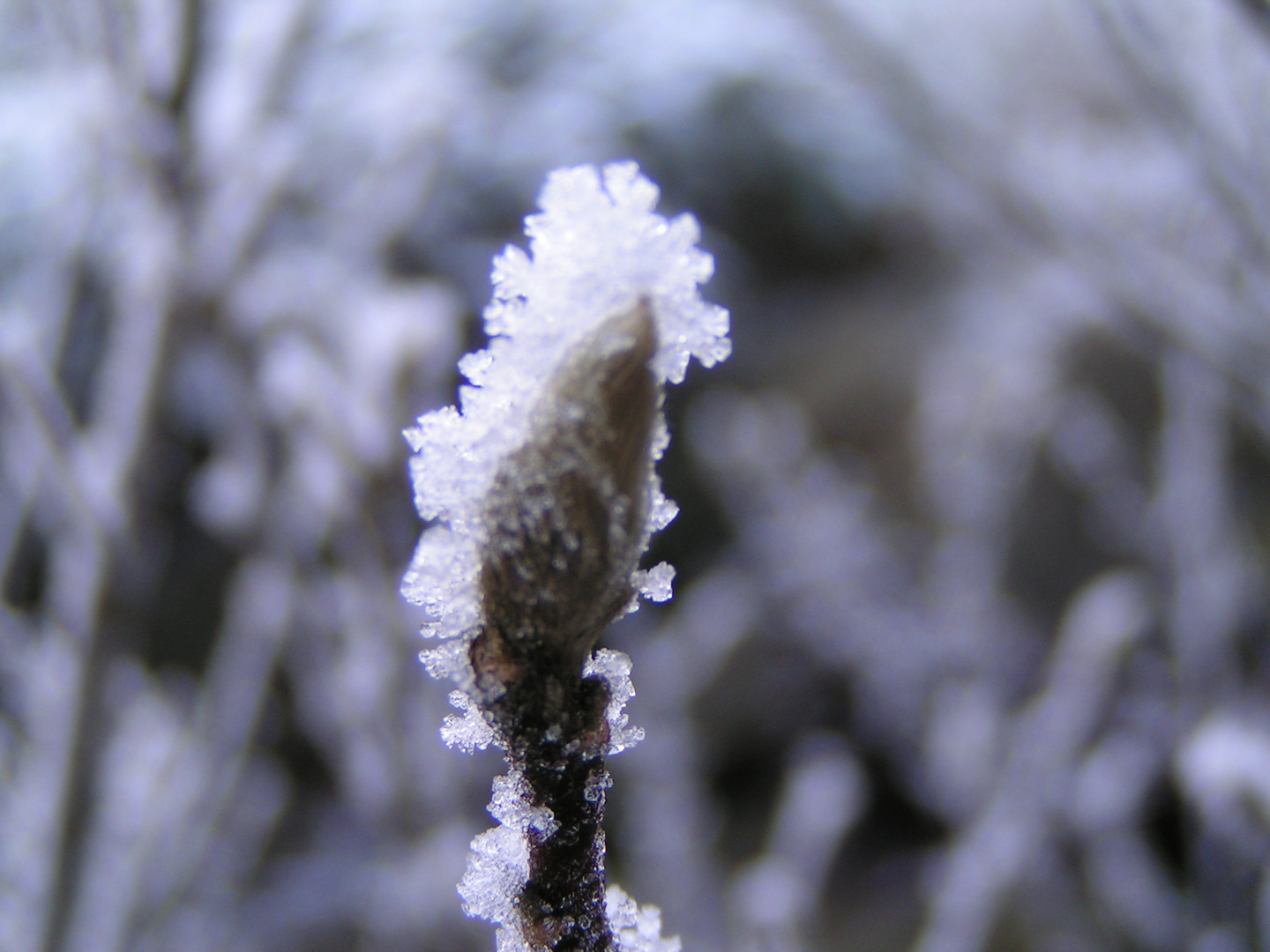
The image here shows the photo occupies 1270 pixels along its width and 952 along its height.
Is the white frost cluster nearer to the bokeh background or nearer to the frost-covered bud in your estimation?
the frost-covered bud

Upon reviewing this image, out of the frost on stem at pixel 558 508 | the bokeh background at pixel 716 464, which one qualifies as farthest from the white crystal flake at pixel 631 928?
the bokeh background at pixel 716 464

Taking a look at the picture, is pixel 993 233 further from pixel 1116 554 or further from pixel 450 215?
pixel 450 215

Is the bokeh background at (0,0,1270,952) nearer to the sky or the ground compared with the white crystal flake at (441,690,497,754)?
nearer to the sky

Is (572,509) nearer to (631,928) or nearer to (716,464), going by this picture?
(631,928)

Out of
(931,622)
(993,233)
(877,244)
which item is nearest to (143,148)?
(993,233)

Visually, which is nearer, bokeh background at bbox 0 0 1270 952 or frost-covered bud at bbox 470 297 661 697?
frost-covered bud at bbox 470 297 661 697

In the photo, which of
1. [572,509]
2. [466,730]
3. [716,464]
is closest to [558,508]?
[572,509]

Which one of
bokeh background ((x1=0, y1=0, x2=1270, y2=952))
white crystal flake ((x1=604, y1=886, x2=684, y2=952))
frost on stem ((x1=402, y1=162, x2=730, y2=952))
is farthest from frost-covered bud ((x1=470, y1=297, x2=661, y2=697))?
bokeh background ((x1=0, y1=0, x2=1270, y2=952))

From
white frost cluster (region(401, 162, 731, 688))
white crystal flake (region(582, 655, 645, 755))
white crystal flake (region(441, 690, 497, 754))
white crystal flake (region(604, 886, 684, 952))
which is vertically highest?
white frost cluster (region(401, 162, 731, 688))

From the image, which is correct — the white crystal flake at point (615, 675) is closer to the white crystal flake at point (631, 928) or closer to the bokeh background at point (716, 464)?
the white crystal flake at point (631, 928)
